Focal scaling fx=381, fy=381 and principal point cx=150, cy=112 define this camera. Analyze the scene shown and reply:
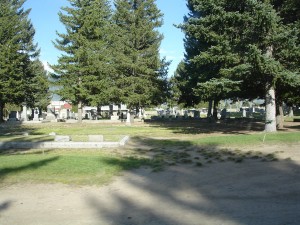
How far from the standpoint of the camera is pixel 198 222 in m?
6.22

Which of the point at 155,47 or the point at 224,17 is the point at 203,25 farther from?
the point at 155,47

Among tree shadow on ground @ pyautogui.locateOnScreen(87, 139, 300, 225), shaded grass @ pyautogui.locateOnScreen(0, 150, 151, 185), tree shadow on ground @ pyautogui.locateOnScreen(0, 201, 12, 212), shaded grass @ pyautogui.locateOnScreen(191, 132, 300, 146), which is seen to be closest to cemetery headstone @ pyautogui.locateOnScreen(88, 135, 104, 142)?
shaded grass @ pyautogui.locateOnScreen(191, 132, 300, 146)

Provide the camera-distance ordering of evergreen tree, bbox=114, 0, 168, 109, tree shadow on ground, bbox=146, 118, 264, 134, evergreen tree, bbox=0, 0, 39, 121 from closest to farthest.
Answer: tree shadow on ground, bbox=146, 118, 264, 134 < evergreen tree, bbox=114, 0, 168, 109 < evergreen tree, bbox=0, 0, 39, 121

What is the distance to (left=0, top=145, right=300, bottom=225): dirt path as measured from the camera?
21.3 ft

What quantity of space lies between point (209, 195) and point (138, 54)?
33.8m

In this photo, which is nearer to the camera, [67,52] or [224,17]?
[224,17]

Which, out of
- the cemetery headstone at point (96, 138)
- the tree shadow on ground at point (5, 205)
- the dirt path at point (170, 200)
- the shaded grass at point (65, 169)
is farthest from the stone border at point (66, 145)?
the tree shadow on ground at point (5, 205)

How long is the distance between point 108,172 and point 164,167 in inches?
76.6

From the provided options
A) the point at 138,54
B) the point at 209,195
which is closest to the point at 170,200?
the point at 209,195

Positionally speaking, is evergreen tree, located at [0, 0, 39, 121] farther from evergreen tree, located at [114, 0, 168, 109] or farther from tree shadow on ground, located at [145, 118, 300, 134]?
tree shadow on ground, located at [145, 118, 300, 134]

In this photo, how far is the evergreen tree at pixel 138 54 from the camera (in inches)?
1578

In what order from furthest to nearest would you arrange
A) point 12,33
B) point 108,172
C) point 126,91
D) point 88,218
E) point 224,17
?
point 12,33 < point 126,91 < point 224,17 < point 108,172 < point 88,218

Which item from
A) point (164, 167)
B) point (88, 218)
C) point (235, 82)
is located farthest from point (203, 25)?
point (88, 218)

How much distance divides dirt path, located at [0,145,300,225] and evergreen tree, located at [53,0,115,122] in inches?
1238
